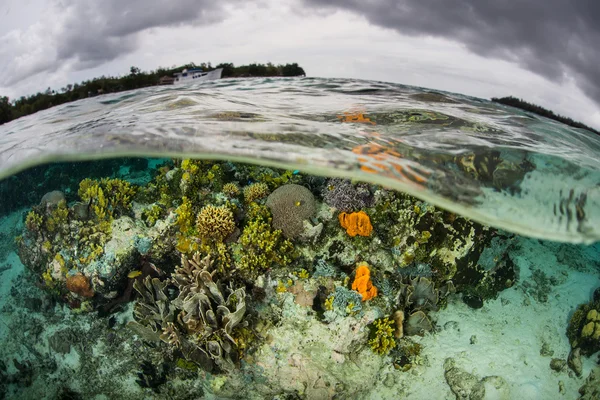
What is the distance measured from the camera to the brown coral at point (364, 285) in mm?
5715

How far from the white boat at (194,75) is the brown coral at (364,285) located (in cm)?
672

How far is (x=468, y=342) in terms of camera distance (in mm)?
6234

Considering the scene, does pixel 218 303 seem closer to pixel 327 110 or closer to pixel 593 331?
pixel 327 110

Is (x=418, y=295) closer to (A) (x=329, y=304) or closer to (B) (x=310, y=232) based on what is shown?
(A) (x=329, y=304)

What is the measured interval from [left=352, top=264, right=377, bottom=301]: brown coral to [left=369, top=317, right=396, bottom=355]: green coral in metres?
Answer: 0.49

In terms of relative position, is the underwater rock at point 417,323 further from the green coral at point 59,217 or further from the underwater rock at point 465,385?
the green coral at point 59,217

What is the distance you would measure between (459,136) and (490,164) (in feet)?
3.13

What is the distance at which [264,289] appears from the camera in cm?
595

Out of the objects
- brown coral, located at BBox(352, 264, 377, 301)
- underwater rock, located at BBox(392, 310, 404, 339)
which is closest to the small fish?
brown coral, located at BBox(352, 264, 377, 301)

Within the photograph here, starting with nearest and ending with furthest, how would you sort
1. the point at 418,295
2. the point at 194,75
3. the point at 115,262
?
the point at 418,295 < the point at 115,262 < the point at 194,75

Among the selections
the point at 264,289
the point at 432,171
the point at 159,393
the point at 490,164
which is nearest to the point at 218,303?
the point at 264,289

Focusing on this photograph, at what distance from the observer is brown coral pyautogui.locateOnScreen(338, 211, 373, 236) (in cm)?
627

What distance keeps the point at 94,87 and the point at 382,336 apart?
30.0ft

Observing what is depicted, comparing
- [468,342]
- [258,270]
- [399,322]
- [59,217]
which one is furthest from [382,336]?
[59,217]
